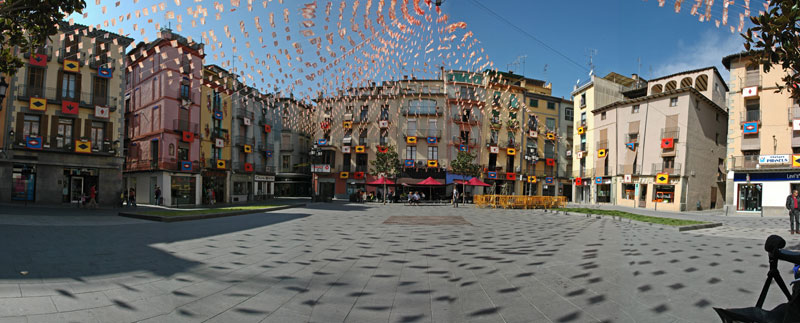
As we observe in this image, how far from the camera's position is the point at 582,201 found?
44344mm

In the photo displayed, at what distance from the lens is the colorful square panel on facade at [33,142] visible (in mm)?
21369

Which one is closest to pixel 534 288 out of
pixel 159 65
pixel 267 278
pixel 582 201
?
pixel 267 278

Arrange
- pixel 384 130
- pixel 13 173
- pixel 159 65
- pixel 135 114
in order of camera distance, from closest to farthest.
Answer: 1. pixel 13 173
2. pixel 159 65
3. pixel 135 114
4. pixel 384 130

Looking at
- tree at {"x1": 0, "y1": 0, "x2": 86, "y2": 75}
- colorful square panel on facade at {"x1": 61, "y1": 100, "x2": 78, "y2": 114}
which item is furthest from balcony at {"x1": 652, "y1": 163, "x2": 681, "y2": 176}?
colorful square panel on facade at {"x1": 61, "y1": 100, "x2": 78, "y2": 114}

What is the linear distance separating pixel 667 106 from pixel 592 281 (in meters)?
36.7

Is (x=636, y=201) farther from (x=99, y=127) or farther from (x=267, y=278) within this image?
(x=99, y=127)

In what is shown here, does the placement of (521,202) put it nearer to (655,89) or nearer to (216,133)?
(655,89)

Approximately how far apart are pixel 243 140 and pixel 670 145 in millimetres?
41689

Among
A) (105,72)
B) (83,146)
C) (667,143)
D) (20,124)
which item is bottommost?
(83,146)

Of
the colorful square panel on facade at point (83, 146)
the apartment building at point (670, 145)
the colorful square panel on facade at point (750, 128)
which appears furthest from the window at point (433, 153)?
the colorful square panel on facade at point (83, 146)

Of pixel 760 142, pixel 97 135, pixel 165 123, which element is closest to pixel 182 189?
pixel 165 123

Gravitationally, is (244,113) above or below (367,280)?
above

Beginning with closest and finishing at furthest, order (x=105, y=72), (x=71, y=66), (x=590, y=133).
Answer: (x=71, y=66)
(x=105, y=72)
(x=590, y=133)

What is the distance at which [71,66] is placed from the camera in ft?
75.3
